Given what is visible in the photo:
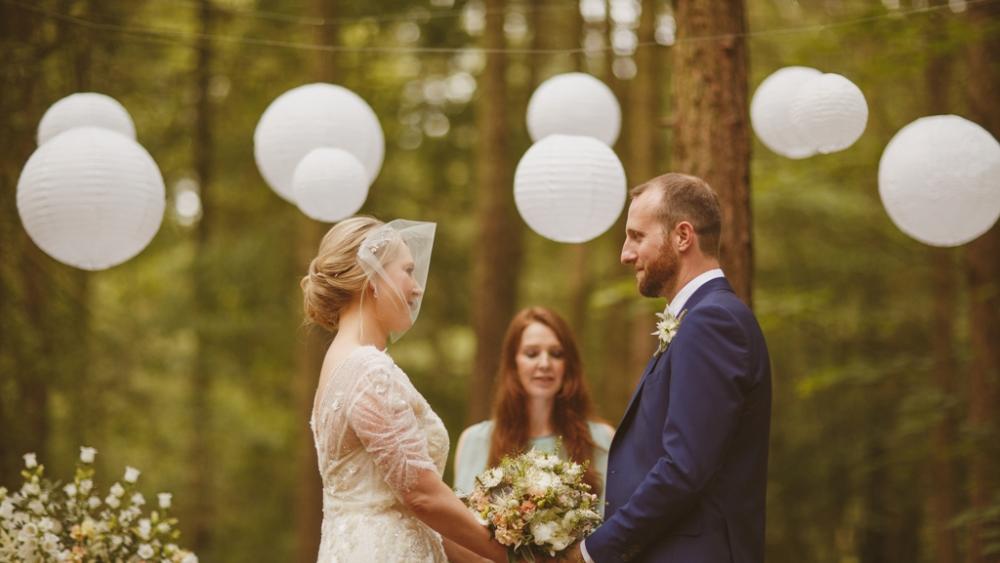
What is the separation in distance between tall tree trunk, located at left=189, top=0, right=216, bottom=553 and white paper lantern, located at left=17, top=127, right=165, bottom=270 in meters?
7.21

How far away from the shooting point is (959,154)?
3.84 m

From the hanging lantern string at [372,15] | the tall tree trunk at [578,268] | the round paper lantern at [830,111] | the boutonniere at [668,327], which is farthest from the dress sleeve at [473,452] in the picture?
the tall tree trunk at [578,268]

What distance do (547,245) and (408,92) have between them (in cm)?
388

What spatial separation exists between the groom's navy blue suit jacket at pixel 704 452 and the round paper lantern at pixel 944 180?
4.45 ft

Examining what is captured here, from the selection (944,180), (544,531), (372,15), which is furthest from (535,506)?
(372,15)

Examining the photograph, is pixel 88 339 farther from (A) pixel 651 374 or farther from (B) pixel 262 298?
(A) pixel 651 374

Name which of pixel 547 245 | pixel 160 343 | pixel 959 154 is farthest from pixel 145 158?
pixel 547 245

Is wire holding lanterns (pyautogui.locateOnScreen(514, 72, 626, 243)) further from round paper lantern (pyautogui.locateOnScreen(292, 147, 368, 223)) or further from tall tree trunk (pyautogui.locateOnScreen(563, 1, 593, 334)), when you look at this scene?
tall tree trunk (pyautogui.locateOnScreen(563, 1, 593, 334))

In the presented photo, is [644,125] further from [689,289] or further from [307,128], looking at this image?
[689,289]

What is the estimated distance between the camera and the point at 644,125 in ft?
30.2

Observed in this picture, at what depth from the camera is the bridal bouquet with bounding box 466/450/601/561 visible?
3.06m

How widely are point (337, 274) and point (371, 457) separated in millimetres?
639

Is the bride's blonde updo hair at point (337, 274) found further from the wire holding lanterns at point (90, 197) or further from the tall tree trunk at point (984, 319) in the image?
the tall tree trunk at point (984, 319)

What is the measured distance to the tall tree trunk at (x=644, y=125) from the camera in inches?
343
